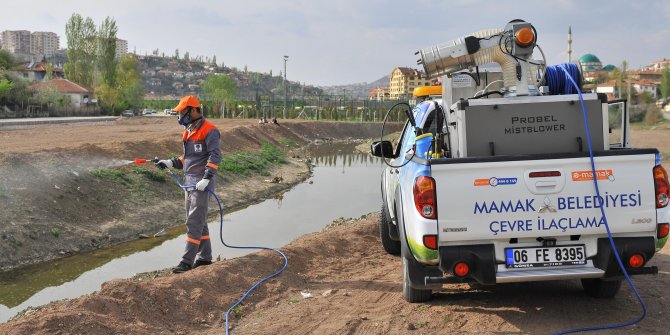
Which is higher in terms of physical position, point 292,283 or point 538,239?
point 538,239

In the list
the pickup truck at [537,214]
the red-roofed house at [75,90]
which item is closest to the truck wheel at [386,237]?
the pickup truck at [537,214]

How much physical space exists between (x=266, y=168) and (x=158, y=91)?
157708 millimetres

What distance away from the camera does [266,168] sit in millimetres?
24359

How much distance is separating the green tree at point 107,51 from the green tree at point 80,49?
2.97 ft

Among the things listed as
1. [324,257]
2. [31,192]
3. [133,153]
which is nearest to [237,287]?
[324,257]

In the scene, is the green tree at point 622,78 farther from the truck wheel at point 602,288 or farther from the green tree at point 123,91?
the truck wheel at point 602,288

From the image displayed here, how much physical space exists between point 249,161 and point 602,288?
61.2ft

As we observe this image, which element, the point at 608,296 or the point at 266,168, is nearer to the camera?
the point at 608,296

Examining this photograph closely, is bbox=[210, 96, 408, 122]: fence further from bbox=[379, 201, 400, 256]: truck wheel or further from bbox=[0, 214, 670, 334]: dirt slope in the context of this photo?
bbox=[0, 214, 670, 334]: dirt slope

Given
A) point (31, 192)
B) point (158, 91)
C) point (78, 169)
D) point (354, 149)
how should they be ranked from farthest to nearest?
point (158, 91), point (354, 149), point (78, 169), point (31, 192)

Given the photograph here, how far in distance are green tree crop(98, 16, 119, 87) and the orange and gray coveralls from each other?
6251cm

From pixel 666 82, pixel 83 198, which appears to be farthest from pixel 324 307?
pixel 666 82

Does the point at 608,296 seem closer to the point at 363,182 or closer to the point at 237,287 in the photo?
the point at 237,287

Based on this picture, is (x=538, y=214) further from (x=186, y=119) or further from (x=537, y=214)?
(x=186, y=119)
